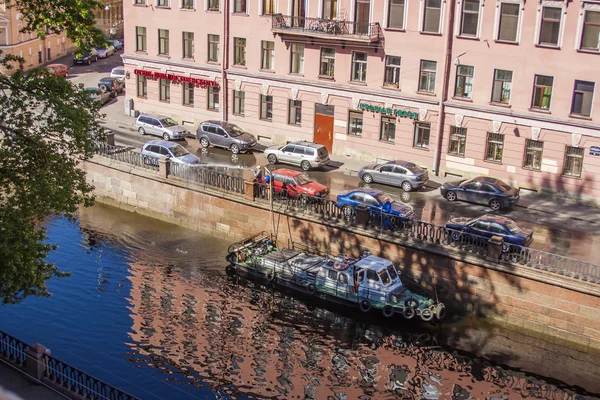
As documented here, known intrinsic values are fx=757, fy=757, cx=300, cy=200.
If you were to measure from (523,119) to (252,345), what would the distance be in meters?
20.4

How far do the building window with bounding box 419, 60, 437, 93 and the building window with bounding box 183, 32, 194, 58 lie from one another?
16.9m

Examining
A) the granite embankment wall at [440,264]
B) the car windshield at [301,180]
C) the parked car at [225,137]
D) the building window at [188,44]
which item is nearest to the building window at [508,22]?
the car windshield at [301,180]

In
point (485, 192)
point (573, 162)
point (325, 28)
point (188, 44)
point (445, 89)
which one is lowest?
point (485, 192)

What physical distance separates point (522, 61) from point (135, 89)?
2836 cm

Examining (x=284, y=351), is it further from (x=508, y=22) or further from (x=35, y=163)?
(x=508, y=22)

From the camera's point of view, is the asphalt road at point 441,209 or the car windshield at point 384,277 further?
the asphalt road at point 441,209

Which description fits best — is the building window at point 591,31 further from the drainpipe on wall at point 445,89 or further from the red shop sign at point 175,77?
the red shop sign at point 175,77

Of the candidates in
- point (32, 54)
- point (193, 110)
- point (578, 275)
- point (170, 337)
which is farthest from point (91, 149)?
point (32, 54)

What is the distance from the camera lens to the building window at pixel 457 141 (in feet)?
142

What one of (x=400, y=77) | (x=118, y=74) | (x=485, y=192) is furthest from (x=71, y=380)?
(x=118, y=74)

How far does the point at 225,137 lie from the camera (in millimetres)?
48031

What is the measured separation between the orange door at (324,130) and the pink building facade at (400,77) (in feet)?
0.23

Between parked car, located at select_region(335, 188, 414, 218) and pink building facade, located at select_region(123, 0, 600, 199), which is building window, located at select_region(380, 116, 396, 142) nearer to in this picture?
pink building facade, located at select_region(123, 0, 600, 199)

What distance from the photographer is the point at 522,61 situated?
40625 mm
